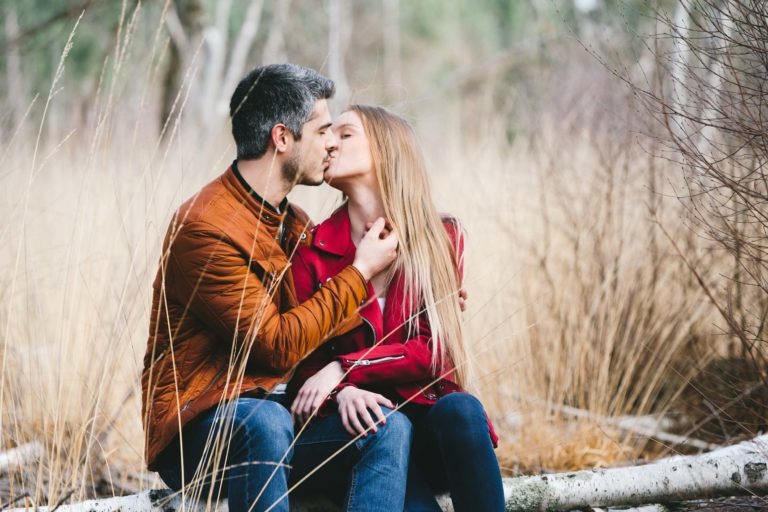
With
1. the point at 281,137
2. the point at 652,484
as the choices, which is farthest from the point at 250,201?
the point at 652,484

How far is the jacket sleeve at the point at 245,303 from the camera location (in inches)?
77.4

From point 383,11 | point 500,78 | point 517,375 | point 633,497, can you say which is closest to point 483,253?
point 517,375

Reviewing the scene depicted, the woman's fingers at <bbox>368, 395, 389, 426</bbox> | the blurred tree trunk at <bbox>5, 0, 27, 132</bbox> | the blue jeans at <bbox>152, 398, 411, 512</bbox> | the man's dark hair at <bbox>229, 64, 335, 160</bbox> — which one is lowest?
the blue jeans at <bbox>152, 398, 411, 512</bbox>

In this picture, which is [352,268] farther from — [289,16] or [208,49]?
[289,16]

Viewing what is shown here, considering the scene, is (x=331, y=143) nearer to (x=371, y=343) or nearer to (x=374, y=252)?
(x=374, y=252)

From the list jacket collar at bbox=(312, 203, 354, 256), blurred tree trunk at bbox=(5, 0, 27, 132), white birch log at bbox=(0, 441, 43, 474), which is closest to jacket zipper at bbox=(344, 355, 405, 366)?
jacket collar at bbox=(312, 203, 354, 256)

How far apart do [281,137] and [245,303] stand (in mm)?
501

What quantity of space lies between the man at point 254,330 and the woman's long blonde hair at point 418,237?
0.10 metres

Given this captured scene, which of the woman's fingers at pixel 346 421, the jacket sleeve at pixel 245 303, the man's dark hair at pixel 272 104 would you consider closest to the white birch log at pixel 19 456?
the jacket sleeve at pixel 245 303

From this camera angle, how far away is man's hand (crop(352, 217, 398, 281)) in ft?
7.12

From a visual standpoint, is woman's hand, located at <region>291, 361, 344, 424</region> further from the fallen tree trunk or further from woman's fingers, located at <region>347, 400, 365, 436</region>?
the fallen tree trunk

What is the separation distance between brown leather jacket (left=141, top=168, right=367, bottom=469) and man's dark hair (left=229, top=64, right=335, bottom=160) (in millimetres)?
138

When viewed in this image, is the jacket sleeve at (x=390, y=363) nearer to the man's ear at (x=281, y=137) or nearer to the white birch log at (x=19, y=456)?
the man's ear at (x=281, y=137)

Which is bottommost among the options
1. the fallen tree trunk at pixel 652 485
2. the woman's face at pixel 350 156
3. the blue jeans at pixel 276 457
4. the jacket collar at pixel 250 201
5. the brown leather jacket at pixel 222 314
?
the fallen tree trunk at pixel 652 485
